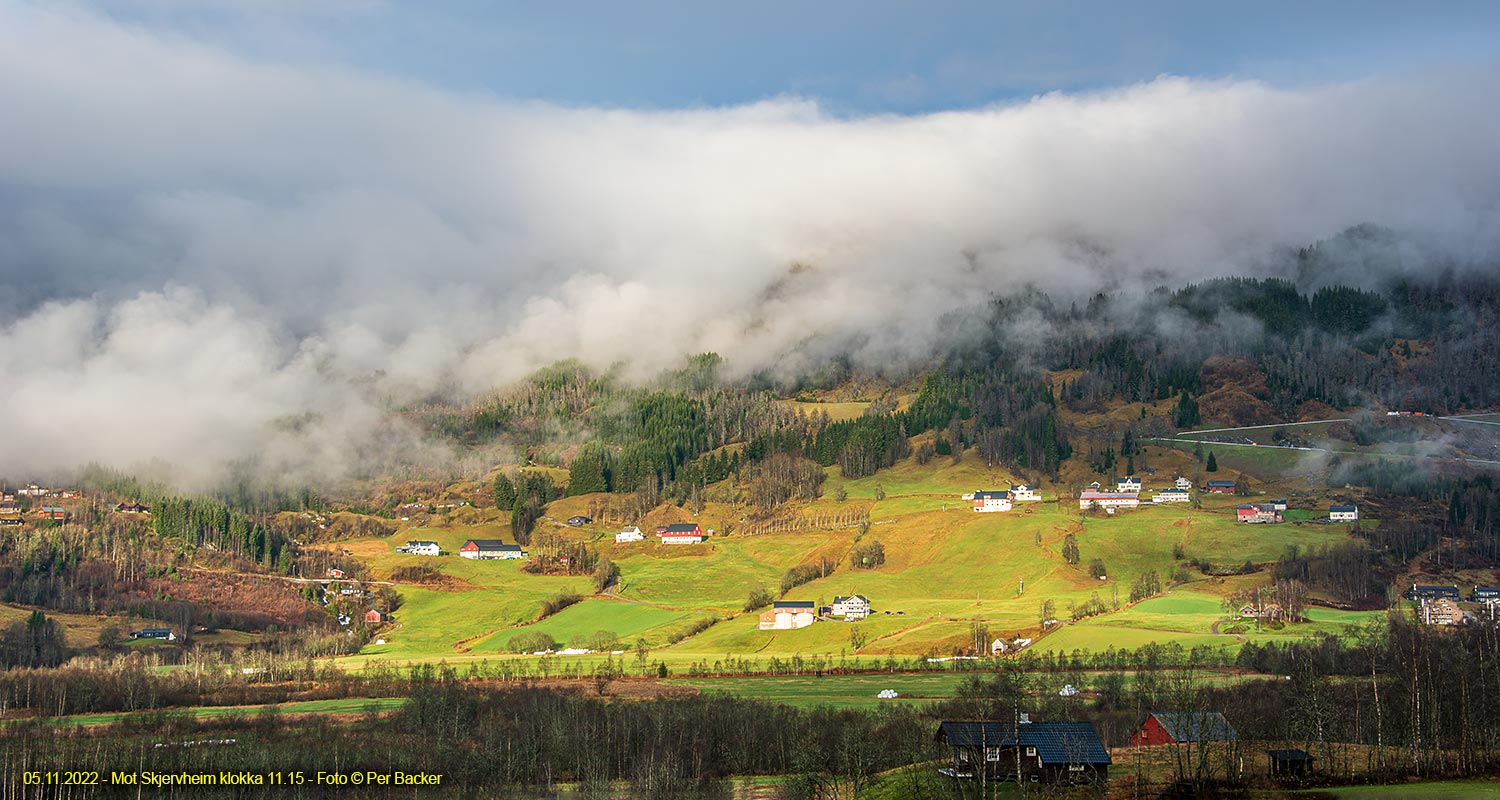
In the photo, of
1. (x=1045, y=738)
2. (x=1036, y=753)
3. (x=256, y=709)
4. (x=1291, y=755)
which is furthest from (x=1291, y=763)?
(x=256, y=709)

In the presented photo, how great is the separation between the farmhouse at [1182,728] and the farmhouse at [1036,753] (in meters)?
6.92

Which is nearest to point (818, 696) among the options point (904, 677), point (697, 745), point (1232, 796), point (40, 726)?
point (904, 677)

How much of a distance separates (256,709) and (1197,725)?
121539 millimetres

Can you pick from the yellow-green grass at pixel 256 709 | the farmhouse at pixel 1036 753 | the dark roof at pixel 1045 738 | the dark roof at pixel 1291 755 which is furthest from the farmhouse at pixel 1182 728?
the yellow-green grass at pixel 256 709

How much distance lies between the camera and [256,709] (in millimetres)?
167750

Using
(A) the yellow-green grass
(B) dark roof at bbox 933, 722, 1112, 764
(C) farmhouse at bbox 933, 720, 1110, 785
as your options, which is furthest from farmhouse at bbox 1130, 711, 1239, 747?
(A) the yellow-green grass

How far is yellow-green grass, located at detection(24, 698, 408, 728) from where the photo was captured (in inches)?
6216

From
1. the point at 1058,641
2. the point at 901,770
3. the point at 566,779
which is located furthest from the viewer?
the point at 1058,641

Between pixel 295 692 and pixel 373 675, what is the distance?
15057 mm

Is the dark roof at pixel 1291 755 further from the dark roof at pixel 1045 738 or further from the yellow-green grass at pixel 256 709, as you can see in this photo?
the yellow-green grass at pixel 256 709

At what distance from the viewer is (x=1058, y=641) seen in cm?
19488

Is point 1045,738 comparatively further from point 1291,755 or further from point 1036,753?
point 1291,755

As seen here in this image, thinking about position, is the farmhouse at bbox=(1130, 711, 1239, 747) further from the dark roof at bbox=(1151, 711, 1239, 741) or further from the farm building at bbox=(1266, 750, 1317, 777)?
the farm building at bbox=(1266, 750, 1317, 777)

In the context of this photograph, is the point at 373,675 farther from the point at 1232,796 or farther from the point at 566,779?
the point at 1232,796
